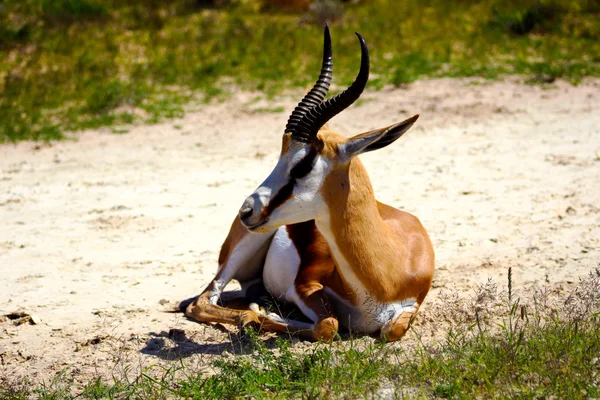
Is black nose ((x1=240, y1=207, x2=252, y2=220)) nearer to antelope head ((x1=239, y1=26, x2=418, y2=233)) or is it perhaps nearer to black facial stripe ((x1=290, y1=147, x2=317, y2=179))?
antelope head ((x1=239, y1=26, x2=418, y2=233))

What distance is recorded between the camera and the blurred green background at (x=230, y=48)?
39.1 feet

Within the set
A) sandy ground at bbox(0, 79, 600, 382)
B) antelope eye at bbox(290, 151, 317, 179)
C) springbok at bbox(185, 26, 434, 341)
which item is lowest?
sandy ground at bbox(0, 79, 600, 382)

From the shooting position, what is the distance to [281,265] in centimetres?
604

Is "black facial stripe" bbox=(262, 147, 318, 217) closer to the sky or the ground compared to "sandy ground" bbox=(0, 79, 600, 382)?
closer to the sky

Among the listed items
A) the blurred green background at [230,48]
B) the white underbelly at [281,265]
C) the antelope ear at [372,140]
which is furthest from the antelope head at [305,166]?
the blurred green background at [230,48]

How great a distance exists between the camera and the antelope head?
493 cm

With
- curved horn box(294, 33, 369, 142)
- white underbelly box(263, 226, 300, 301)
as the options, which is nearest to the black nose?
curved horn box(294, 33, 369, 142)

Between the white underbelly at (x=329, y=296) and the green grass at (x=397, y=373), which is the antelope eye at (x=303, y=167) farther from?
the green grass at (x=397, y=373)

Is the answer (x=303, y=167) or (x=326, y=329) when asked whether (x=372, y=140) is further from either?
(x=326, y=329)

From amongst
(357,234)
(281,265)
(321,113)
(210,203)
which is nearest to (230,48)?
(210,203)

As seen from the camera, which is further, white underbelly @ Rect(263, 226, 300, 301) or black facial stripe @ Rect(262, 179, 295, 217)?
white underbelly @ Rect(263, 226, 300, 301)

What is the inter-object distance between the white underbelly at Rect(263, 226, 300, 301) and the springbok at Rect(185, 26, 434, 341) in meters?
0.01

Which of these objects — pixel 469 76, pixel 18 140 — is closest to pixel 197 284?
pixel 18 140

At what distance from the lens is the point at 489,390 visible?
4.43 m
